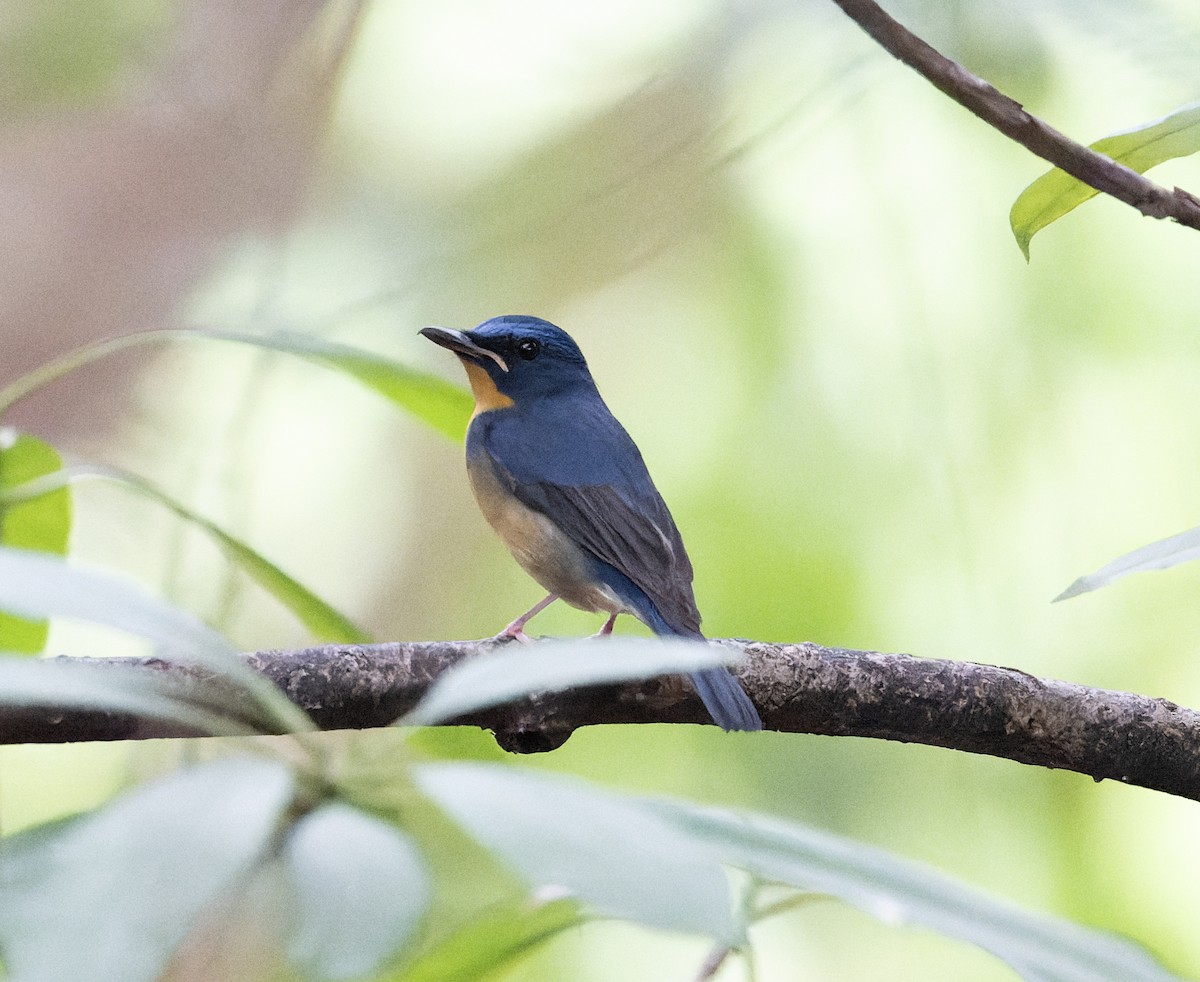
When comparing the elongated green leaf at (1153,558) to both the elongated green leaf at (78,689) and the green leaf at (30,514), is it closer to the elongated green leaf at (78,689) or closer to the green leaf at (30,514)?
the elongated green leaf at (78,689)

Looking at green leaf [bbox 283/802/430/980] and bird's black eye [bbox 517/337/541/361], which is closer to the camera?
green leaf [bbox 283/802/430/980]

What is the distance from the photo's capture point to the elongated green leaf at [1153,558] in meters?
0.93

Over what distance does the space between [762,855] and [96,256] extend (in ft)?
10.8

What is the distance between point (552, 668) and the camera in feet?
1.59

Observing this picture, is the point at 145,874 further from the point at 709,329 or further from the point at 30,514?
the point at 709,329

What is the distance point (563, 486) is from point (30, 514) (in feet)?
3.77

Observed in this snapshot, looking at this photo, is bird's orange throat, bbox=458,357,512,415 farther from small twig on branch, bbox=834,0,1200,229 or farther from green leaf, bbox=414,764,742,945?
green leaf, bbox=414,764,742,945

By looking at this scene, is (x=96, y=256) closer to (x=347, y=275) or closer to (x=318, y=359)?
(x=347, y=275)

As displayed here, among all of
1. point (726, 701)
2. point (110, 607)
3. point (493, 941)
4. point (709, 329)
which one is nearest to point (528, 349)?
point (709, 329)

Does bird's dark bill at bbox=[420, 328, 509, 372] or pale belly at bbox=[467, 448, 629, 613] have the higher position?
bird's dark bill at bbox=[420, 328, 509, 372]

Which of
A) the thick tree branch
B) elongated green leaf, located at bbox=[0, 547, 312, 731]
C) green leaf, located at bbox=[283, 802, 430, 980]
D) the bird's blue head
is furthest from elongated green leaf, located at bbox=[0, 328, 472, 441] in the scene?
the bird's blue head

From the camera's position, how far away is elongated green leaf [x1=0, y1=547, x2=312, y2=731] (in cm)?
47

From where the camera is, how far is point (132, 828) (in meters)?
0.40

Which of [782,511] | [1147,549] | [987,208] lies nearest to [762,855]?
[1147,549]
